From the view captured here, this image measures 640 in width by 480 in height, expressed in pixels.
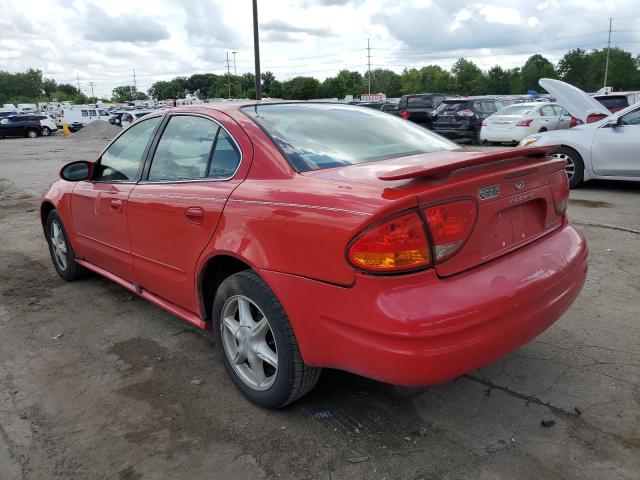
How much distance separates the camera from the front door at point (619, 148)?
26.1 ft

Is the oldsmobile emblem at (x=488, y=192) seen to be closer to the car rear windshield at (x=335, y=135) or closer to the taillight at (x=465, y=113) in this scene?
the car rear windshield at (x=335, y=135)

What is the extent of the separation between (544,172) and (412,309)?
114 cm

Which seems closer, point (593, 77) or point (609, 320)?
point (609, 320)

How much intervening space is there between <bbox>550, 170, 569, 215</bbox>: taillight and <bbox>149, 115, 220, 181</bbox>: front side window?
1865mm

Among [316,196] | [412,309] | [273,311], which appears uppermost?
[316,196]

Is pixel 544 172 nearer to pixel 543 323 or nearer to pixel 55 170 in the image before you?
pixel 543 323

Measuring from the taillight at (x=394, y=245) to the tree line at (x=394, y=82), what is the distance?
235ft

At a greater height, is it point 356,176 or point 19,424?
point 356,176

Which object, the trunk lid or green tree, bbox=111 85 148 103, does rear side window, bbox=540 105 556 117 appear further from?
green tree, bbox=111 85 148 103

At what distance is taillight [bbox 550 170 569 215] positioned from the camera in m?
2.76

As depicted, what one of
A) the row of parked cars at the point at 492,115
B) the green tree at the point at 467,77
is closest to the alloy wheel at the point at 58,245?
the row of parked cars at the point at 492,115

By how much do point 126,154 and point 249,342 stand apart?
1976mm

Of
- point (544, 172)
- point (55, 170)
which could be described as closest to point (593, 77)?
point (55, 170)

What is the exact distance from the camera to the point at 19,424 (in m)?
2.71
